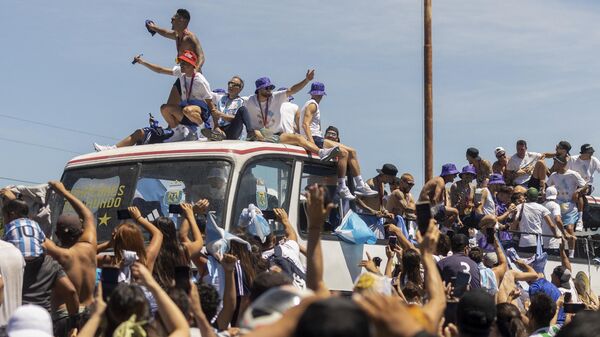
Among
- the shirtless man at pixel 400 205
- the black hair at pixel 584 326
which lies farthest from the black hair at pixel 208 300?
→ the shirtless man at pixel 400 205

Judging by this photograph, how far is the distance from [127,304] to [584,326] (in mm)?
2203

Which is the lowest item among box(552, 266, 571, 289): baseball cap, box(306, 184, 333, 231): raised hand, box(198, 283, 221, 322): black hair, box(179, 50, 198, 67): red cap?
box(552, 266, 571, 289): baseball cap

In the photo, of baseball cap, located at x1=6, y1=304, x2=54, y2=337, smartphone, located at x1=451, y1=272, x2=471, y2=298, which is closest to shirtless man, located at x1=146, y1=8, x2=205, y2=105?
smartphone, located at x1=451, y1=272, x2=471, y2=298

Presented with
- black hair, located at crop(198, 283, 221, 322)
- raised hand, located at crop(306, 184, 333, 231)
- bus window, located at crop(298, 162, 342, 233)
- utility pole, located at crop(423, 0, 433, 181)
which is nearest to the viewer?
raised hand, located at crop(306, 184, 333, 231)

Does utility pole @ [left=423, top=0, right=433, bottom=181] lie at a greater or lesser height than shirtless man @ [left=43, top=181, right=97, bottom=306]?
greater

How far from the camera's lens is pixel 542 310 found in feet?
25.9

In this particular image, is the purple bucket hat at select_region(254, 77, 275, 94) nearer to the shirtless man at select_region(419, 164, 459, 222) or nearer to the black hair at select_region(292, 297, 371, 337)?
the shirtless man at select_region(419, 164, 459, 222)

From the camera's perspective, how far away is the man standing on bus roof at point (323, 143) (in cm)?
1262

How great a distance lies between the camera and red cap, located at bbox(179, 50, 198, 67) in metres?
13.1

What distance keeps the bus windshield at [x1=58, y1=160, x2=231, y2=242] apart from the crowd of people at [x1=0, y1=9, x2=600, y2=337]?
0.32m

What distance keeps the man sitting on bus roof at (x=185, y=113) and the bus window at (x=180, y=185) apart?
135 centimetres

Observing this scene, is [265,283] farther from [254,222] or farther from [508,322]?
[254,222]

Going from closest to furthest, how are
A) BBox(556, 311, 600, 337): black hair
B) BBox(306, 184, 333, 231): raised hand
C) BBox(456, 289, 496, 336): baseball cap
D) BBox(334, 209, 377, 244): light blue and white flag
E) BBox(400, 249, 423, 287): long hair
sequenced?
BBox(556, 311, 600, 337): black hair < BBox(306, 184, 333, 231): raised hand < BBox(456, 289, 496, 336): baseball cap < BBox(400, 249, 423, 287): long hair < BBox(334, 209, 377, 244): light blue and white flag

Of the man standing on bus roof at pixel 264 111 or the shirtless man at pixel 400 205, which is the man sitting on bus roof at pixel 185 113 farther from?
the shirtless man at pixel 400 205
